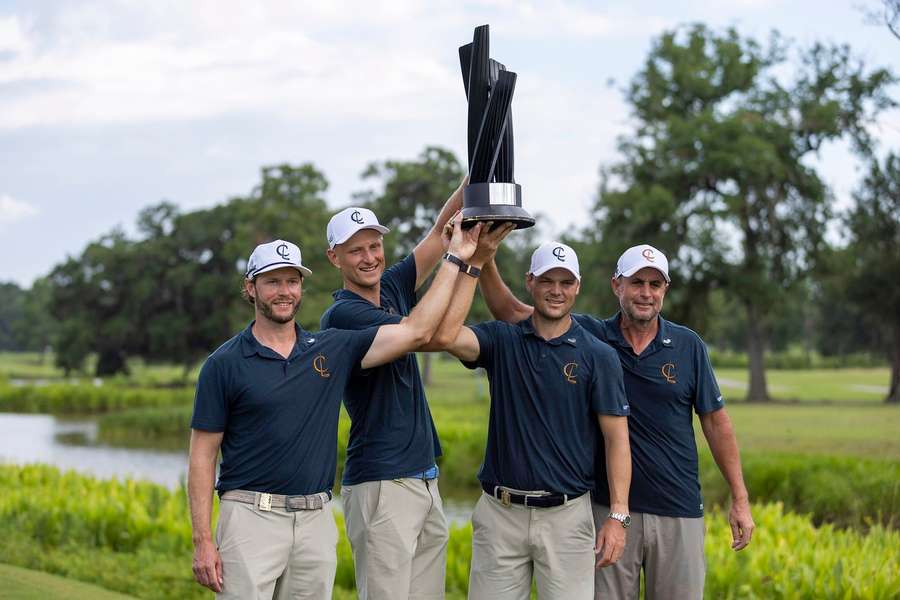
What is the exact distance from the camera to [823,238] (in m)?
35.6

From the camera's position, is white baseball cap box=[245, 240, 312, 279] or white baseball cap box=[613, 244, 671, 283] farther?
white baseball cap box=[613, 244, 671, 283]

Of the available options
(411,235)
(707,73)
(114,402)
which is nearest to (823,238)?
(707,73)

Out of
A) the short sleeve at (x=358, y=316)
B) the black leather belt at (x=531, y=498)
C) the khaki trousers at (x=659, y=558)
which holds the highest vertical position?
the short sleeve at (x=358, y=316)

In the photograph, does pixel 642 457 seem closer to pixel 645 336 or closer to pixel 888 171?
pixel 645 336

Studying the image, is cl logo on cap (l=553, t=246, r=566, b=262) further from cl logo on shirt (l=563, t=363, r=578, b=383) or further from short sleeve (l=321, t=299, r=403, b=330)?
short sleeve (l=321, t=299, r=403, b=330)

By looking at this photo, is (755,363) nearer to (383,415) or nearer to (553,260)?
(553,260)

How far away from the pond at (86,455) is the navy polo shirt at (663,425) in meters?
9.38

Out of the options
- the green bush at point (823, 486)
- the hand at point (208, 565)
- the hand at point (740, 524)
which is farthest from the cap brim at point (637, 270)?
the green bush at point (823, 486)

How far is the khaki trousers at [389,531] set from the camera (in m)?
4.69

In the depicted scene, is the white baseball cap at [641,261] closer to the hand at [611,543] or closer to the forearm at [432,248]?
the forearm at [432,248]

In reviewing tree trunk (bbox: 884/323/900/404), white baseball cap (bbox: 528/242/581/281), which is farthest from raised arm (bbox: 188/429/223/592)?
tree trunk (bbox: 884/323/900/404)

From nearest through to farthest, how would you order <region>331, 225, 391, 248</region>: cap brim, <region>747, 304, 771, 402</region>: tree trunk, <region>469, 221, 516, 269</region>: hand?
<region>469, 221, 516, 269</region>: hand → <region>331, 225, 391, 248</region>: cap brim → <region>747, 304, 771, 402</region>: tree trunk

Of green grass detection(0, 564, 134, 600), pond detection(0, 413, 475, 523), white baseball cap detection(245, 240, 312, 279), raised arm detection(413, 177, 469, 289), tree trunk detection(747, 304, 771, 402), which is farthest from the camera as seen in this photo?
tree trunk detection(747, 304, 771, 402)

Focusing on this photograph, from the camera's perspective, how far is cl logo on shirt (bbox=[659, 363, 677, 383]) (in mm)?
4941
